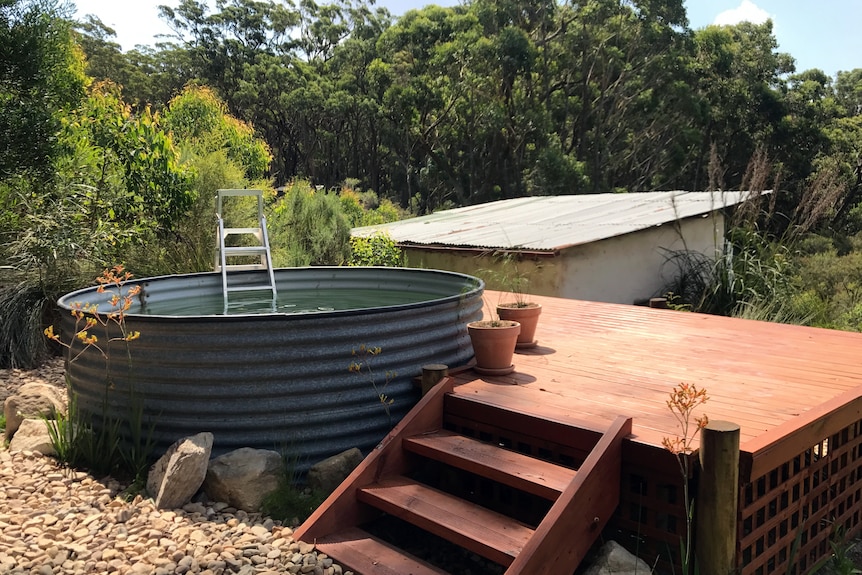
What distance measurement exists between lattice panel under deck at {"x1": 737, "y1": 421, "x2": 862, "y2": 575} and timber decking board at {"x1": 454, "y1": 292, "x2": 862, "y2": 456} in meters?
0.25

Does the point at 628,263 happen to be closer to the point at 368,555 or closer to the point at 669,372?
the point at 669,372

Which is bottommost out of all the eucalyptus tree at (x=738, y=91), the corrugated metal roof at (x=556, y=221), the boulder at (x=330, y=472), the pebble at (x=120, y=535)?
the pebble at (x=120, y=535)

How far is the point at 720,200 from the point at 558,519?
26.7 feet

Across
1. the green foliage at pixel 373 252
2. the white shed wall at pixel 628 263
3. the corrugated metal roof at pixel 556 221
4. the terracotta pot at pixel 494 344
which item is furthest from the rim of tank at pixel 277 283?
the white shed wall at pixel 628 263

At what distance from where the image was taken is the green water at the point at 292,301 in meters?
5.30

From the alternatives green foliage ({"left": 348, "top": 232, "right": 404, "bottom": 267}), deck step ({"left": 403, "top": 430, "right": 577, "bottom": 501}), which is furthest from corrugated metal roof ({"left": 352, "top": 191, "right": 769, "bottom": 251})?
deck step ({"left": 403, "top": 430, "right": 577, "bottom": 501})

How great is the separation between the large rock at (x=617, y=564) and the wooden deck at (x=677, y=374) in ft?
1.45

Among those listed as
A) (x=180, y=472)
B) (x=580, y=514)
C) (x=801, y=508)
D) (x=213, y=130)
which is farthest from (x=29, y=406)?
(x=213, y=130)

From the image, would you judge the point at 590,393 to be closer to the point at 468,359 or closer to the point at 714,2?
the point at 468,359

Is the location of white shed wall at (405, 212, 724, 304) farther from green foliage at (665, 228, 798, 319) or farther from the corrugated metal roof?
green foliage at (665, 228, 798, 319)

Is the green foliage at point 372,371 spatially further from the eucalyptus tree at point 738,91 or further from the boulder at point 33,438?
the eucalyptus tree at point 738,91

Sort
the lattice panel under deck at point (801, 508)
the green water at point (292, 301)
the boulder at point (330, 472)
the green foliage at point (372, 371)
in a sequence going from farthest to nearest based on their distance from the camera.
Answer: the green water at point (292, 301), the green foliage at point (372, 371), the boulder at point (330, 472), the lattice panel under deck at point (801, 508)

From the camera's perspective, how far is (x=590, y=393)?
11.1 ft

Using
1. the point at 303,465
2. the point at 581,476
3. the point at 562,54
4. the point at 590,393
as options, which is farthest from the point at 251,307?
the point at 562,54
